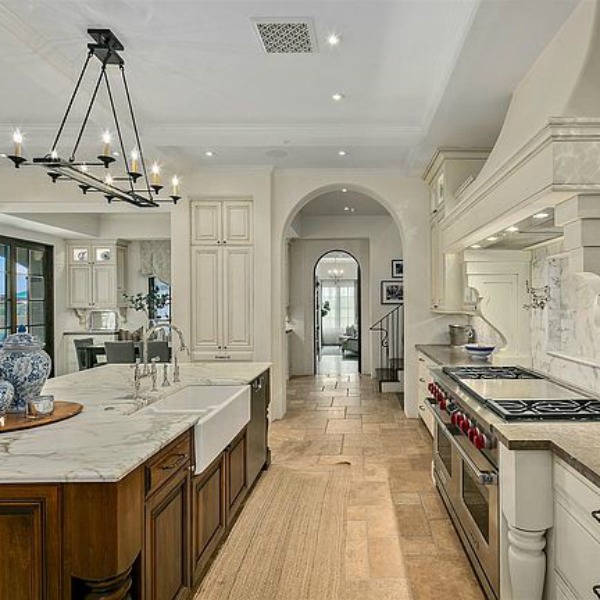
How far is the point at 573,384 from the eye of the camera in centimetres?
286

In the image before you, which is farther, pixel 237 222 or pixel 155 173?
pixel 237 222

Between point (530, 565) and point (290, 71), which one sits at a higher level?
point (290, 71)

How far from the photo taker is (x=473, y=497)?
2.65 m

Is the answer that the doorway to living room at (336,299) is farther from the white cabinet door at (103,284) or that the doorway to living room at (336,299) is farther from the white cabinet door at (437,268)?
the white cabinet door at (437,268)

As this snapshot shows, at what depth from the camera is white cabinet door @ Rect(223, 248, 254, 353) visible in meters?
6.16

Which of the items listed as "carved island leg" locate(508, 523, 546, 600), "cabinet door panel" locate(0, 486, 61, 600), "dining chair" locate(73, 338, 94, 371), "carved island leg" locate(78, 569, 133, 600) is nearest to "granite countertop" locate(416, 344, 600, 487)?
"carved island leg" locate(508, 523, 546, 600)

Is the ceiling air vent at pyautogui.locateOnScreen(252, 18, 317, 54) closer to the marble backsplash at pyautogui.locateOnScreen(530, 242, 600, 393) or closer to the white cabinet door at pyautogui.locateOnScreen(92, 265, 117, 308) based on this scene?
the marble backsplash at pyautogui.locateOnScreen(530, 242, 600, 393)

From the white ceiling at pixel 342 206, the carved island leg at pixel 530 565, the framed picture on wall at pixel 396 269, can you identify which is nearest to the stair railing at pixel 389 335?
the framed picture on wall at pixel 396 269

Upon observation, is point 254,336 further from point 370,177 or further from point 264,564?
point 264,564

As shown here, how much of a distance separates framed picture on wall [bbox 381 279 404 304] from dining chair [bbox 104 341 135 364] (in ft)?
15.5

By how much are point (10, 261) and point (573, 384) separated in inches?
306

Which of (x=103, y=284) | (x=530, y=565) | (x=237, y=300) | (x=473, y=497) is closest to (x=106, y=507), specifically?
(x=530, y=565)

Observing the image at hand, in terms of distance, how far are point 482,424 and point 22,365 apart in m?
2.00

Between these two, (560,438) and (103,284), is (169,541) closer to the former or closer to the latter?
(560,438)
